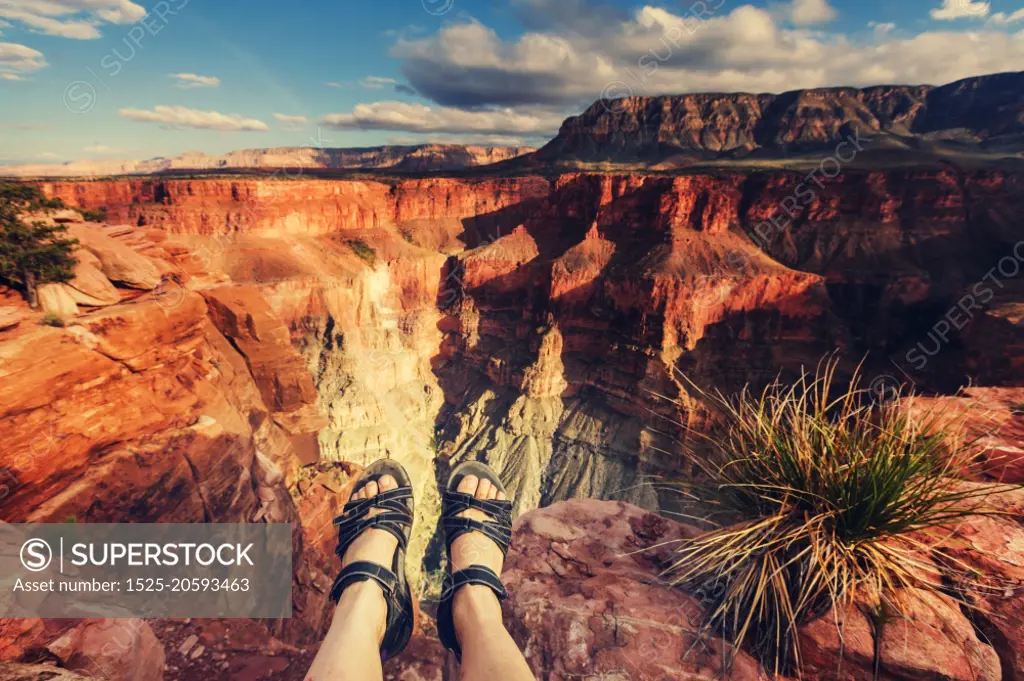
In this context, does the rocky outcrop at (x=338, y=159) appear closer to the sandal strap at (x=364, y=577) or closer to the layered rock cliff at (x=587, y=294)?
the layered rock cliff at (x=587, y=294)

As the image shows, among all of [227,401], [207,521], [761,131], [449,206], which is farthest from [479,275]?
[761,131]

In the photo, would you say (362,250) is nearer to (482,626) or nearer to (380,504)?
(380,504)

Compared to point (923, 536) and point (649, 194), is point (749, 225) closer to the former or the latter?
point (649, 194)

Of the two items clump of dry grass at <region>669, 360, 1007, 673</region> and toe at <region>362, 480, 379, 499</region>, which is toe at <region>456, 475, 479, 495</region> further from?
clump of dry grass at <region>669, 360, 1007, 673</region>

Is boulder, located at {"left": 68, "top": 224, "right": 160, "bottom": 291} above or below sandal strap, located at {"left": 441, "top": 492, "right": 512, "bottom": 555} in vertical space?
above

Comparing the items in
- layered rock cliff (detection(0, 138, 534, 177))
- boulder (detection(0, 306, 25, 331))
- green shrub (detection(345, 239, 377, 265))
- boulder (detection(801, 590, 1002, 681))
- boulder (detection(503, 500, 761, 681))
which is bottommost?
green shrub (detection(345, 239, 377, 265))

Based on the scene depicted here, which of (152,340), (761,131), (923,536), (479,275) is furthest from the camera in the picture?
(761,131)
